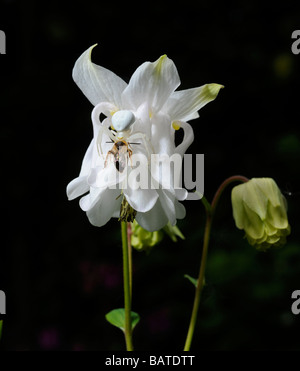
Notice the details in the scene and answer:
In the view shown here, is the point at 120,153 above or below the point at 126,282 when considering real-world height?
above

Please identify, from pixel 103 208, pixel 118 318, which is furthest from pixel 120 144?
pixel 118 318

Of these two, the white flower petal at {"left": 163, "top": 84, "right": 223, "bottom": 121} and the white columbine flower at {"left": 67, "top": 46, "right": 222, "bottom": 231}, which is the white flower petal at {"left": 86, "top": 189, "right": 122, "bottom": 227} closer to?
the white columbine flower at {"left": 67, "top": 46, "right": 222, "bottom": 231}

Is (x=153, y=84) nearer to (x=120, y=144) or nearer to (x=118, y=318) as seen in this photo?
(x=120, y=144)

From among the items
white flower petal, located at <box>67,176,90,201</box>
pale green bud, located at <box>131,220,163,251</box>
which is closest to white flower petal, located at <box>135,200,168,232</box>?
white flower petal, located at <box>67,176,90,201</box>

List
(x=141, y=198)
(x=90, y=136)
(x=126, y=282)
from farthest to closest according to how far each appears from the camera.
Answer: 1. (x=90, y=136)
2. (x=126, y=282)
3. (x=141, y=198)

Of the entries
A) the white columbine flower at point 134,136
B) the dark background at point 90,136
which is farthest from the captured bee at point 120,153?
the dark background at point 90,136
